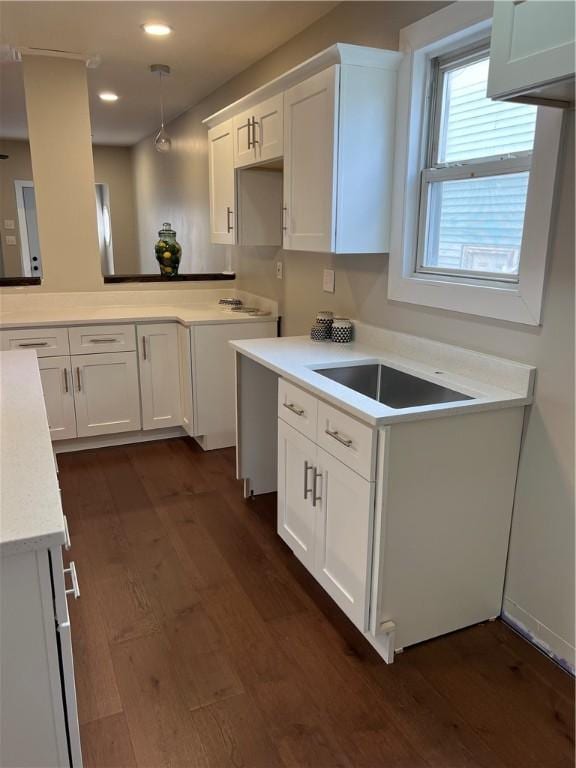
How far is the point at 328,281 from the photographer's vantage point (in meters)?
2.97

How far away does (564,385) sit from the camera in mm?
1718

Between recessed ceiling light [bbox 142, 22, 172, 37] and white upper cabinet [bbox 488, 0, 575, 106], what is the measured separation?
88.0 inches

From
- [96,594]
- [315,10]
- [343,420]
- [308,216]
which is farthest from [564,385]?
[315,10]

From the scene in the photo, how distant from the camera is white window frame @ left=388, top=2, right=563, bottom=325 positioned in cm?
170

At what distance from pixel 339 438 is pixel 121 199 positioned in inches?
288

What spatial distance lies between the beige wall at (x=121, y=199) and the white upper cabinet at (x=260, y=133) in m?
5.36

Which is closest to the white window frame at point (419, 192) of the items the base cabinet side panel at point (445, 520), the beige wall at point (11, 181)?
the base cabinet side panel at point (445, 520)

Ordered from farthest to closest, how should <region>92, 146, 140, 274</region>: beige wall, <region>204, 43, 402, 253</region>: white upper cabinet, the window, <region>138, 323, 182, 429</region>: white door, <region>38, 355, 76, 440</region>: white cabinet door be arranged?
1. <region>92, 146, 140, 274</region>: beige wall
2. <region>138, 323, 182, 429</region>: white door
3. <region>38, 355, 76, 440</region>: white cabinet door
4. <region>204, 43, 402, 253</region>: white upper cabinet
5. the window

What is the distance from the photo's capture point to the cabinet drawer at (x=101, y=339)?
3354 mm

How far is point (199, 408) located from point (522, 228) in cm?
222

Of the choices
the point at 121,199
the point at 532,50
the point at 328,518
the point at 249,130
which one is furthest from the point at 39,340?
the point at 121,199

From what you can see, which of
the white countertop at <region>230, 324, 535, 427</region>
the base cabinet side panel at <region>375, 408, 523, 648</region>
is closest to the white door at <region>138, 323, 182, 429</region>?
the white countertop at <region>230, 324, 535, 427</region>

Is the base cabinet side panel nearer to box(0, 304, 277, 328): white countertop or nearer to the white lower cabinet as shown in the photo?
the white lower cabinet

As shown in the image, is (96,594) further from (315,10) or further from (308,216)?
(315,10)
